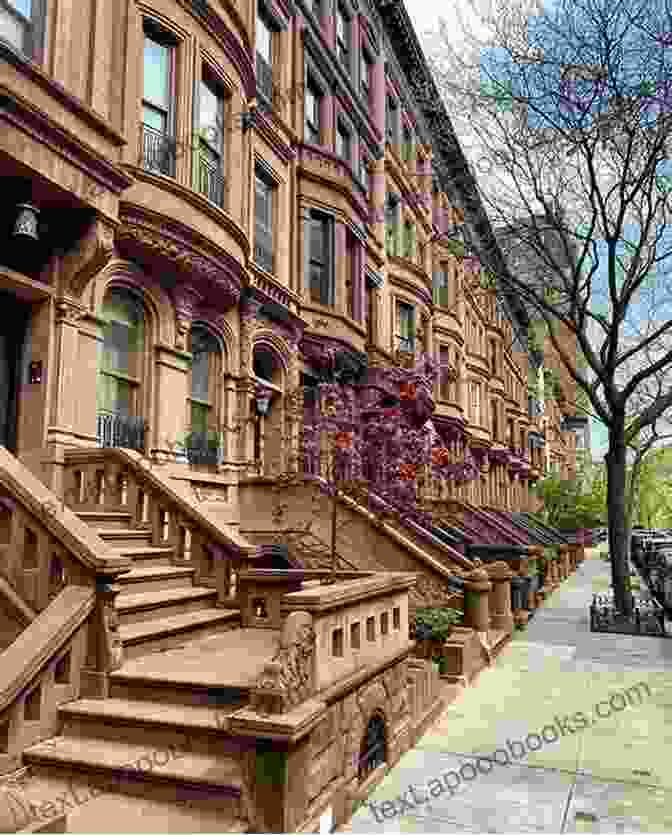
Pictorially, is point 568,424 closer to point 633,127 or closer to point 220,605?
point 633,127

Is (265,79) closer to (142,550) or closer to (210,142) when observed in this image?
(210,142)

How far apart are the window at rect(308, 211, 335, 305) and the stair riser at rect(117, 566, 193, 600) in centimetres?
960

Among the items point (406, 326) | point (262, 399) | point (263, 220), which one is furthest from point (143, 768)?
point (406, 326)

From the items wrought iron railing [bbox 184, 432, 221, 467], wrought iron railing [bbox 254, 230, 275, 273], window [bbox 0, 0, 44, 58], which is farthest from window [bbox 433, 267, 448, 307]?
window [bbox 0, 0, 44, 58]

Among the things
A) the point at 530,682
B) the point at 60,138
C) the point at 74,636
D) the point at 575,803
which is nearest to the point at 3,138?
the point at 60,138

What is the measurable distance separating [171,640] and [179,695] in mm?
1341

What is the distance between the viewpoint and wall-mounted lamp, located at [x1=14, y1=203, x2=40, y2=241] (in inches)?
287

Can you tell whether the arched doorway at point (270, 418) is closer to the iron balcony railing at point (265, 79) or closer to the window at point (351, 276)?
the window at point (351, 276)

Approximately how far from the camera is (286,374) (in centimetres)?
1423

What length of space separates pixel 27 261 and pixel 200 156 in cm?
434

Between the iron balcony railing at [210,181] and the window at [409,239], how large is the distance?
43.3 feet

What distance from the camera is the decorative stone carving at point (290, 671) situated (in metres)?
4.34

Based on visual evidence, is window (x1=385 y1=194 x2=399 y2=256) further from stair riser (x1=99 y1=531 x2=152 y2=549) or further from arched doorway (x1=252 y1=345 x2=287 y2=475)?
stair riser (x1=99 y1=531 x2=152 y2=549)

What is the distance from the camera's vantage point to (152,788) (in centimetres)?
446
